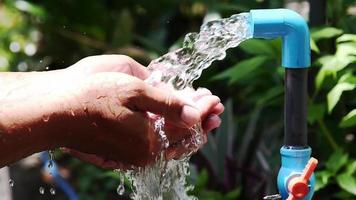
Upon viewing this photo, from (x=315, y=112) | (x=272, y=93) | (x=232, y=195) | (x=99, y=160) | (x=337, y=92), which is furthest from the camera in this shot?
(x=232, y=195)

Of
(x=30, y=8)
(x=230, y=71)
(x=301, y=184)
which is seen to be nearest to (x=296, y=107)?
(x=301, y=184)

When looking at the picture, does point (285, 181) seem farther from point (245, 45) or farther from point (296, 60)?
point (245, 45)

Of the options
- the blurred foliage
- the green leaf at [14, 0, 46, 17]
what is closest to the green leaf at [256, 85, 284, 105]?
the blurred foliage

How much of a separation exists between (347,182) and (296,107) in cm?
65

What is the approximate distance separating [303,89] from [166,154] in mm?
337

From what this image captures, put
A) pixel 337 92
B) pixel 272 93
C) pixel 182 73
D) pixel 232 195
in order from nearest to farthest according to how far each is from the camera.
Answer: pixel 182 73, pixel 337 92, pixel 272 93, pixel 232 195

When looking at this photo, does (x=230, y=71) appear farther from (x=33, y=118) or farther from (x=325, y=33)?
(x=33, y=118)

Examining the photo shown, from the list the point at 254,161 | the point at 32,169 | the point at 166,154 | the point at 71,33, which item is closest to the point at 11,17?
→ the point at 71,33

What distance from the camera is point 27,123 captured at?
5.37 feet

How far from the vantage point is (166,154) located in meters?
1.80

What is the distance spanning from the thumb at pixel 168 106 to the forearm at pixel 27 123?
0.18m

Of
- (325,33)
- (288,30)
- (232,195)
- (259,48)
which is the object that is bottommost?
(232,195)

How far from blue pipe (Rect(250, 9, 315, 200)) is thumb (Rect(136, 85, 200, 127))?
0.72 feet

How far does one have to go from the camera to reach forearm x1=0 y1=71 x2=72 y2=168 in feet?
5.36
